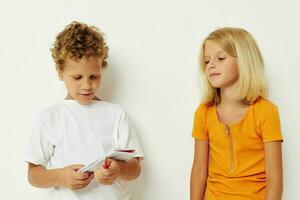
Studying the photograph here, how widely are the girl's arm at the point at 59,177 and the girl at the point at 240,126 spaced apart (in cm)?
44

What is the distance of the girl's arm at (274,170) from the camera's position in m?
1.46

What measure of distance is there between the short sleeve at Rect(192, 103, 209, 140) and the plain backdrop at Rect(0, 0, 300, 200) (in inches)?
5.1

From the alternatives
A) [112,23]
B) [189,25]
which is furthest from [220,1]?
[112,23]

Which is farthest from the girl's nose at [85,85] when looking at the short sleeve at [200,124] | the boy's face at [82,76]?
the short sleeve at [200,124]

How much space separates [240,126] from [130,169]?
40 centimetres

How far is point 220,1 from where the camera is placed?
1769mm

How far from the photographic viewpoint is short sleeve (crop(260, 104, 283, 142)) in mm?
1461

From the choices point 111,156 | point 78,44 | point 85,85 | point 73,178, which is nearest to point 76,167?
point 73,178

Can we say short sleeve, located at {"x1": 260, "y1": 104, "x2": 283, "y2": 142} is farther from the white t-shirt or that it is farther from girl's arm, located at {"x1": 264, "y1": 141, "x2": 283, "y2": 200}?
the white t-shirt

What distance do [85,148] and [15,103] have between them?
367 mm

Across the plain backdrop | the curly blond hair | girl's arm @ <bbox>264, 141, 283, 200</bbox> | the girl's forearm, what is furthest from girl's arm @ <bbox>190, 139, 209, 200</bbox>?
the curly blond hair

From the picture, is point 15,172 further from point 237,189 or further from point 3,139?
point 237,189

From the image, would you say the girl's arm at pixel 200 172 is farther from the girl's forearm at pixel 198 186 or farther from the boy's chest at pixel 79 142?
the boy's chest at pixel 79 142

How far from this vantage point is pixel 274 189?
1460 millimetres
